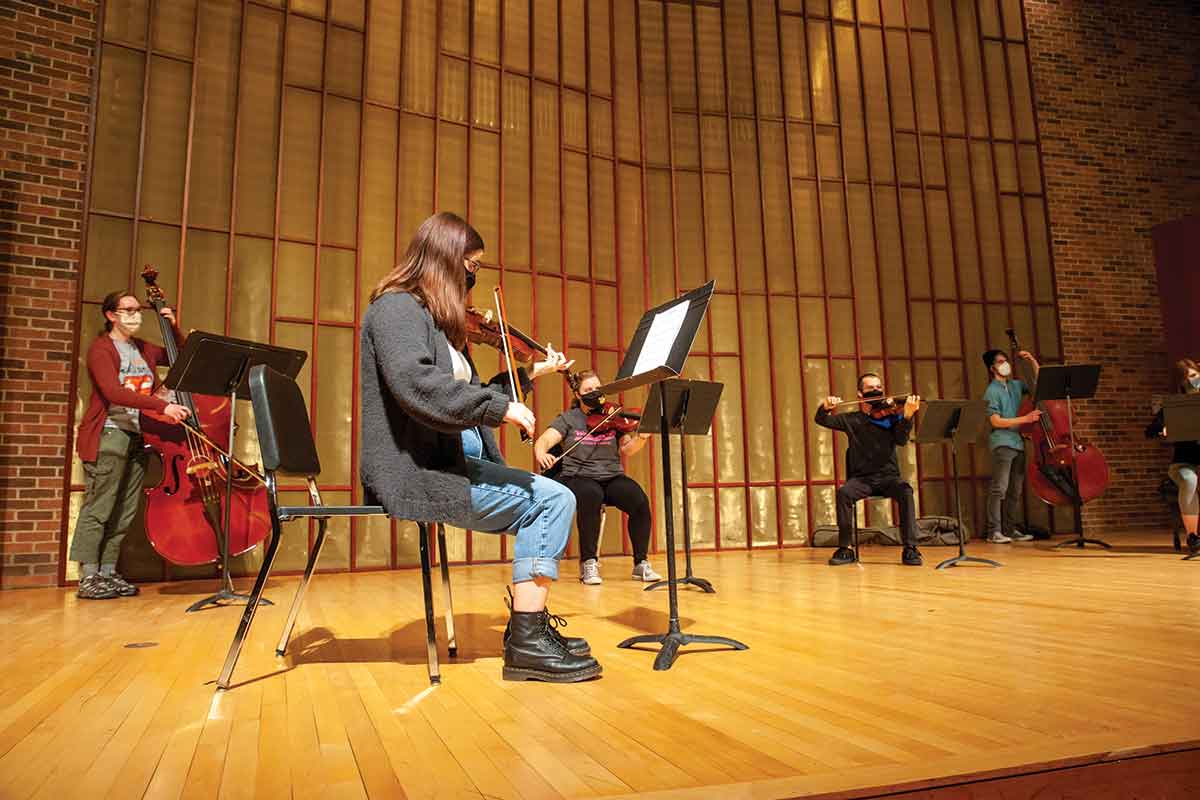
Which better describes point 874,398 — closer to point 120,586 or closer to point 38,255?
point 120,586

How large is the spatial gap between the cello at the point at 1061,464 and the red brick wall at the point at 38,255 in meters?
6.50

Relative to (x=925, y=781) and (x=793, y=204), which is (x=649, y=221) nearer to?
(x=793, y=204)

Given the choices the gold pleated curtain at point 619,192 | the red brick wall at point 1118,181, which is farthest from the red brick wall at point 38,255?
the red brick wall at point 1118,181

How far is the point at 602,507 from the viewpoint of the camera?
4.72 metres

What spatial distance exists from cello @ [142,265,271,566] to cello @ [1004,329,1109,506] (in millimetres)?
5307

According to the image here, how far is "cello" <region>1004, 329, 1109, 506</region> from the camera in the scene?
576 centimetres

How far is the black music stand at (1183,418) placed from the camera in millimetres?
4637

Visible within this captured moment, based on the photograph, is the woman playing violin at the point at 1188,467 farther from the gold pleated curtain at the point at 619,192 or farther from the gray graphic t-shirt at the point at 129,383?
the gray graphic t-shirt at the point at 129,383

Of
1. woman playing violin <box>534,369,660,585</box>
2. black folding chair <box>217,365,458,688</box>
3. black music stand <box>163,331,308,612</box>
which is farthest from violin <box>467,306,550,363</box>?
woman playing violin <box>534,369,660,585</box>

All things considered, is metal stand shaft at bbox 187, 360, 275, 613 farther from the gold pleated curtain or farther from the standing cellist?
the gold pleated curtain

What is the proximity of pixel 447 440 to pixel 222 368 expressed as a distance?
187 centimetres

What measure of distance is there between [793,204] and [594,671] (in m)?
5.84

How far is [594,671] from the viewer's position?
2.06 m

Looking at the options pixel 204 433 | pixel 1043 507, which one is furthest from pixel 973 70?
pixel 204 433
